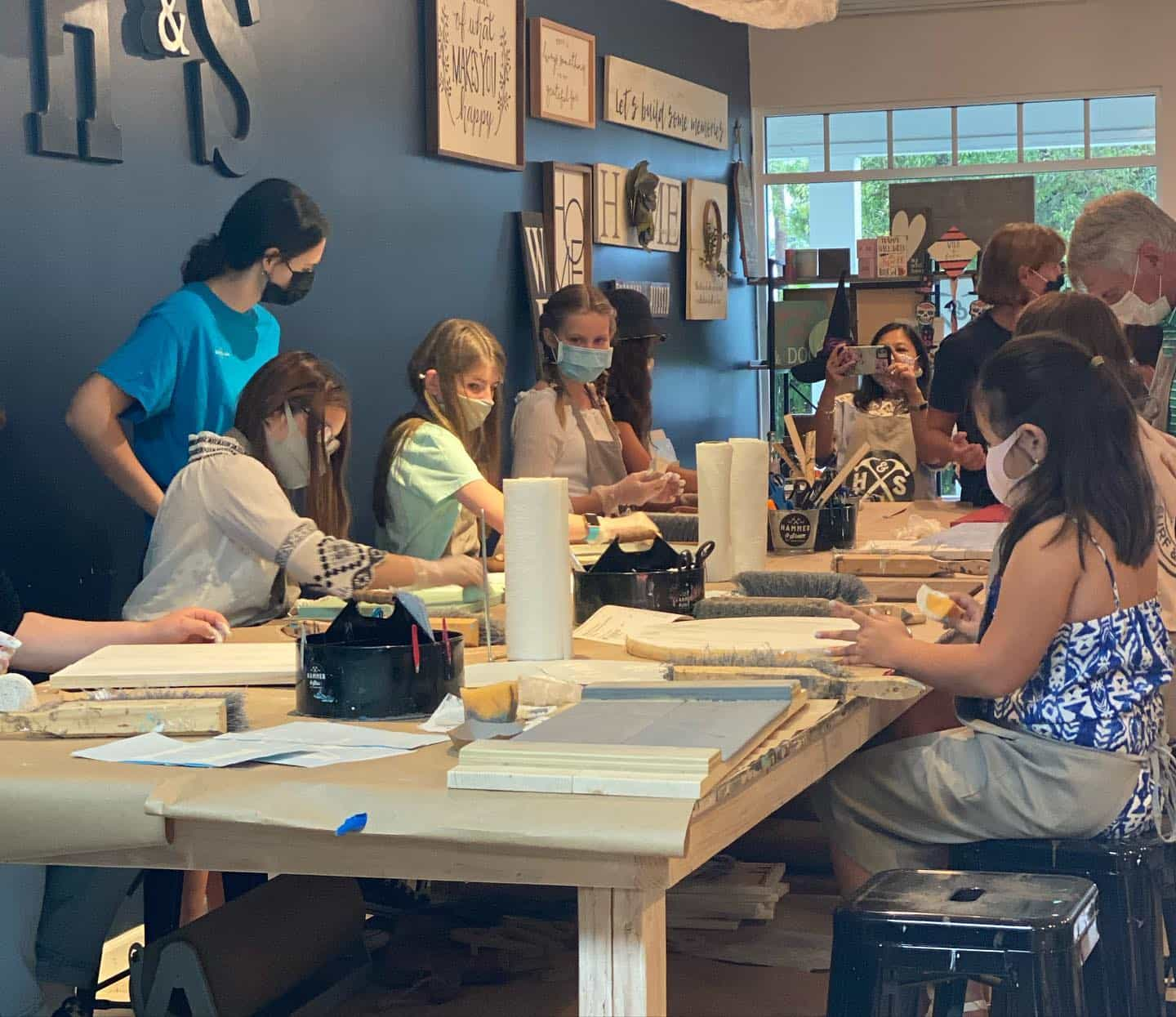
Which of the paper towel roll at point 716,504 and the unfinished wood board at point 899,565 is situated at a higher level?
the paper towel roll at point 716,504

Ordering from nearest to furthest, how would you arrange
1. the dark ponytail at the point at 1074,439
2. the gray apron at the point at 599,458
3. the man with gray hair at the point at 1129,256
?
the dark ponytail at the point at 1074,439
the man with gray hair at the point at 1129,256
the gray apron at the point at 599,458

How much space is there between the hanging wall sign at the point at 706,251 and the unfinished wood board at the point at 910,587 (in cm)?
500

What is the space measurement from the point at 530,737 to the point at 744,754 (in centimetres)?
21

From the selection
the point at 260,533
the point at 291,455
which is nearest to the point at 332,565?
the point at 260,533

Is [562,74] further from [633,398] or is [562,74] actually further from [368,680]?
[368,680]

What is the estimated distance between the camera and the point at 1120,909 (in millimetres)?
2146

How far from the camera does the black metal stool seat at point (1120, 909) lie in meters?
2.13

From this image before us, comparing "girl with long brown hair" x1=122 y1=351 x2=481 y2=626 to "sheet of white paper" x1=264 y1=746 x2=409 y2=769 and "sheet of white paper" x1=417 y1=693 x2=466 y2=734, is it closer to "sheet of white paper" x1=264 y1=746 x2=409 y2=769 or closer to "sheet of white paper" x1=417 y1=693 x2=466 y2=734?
"sheet of white paper" x1=417 y1=693 x2=466 y2=734

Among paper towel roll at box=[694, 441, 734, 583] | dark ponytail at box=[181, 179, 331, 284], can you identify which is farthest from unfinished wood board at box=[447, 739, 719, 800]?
dark ponytail at box=[181, 179, 331, 284]

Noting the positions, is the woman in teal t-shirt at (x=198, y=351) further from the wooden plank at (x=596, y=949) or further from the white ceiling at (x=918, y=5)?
the white ceiling at (x=918, y=5)

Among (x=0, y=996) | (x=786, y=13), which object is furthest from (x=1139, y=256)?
(x=0, y=996)

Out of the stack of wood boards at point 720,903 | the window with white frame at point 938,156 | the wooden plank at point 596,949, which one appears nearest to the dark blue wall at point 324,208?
the stack of wood boards at point 720,903

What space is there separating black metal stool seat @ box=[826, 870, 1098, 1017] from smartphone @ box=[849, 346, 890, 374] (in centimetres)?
411

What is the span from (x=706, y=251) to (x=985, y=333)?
141 inches
